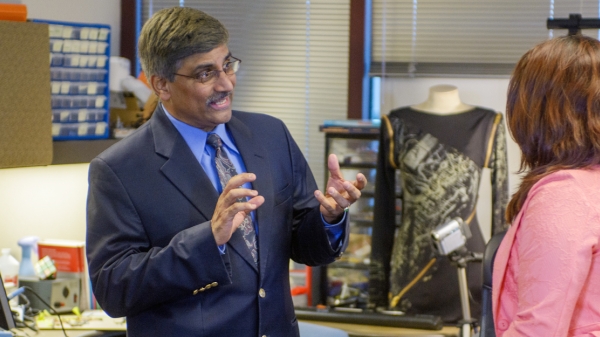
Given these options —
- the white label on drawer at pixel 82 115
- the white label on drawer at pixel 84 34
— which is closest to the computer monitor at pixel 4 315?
the white label on drawer at pixel 82 115

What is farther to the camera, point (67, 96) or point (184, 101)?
point (67, 96)

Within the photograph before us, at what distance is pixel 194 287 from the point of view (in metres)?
1.71

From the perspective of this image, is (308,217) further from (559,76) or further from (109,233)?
(559,76)

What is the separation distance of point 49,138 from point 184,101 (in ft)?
4.55

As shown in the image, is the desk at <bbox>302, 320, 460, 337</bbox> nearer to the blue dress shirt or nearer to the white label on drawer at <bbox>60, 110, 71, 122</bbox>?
the blue dress shirt

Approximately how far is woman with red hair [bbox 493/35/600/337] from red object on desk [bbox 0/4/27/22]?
2.08 metres

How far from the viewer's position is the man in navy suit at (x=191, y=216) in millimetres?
1705

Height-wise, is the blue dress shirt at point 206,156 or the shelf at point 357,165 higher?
the blue dress shirt at point 206,156

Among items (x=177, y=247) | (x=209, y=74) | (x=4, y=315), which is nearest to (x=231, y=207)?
(x=177, y=247)

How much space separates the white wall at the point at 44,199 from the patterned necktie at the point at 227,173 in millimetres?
1691

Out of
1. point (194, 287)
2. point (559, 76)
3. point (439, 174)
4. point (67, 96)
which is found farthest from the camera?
point (439, 174)

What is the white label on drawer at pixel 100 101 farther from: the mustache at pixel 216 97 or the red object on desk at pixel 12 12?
the mustache at pixel 216 97

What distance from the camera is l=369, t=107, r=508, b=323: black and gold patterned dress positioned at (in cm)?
344

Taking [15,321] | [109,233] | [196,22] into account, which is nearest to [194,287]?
[109,233]
